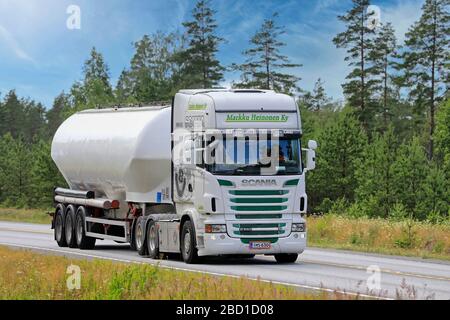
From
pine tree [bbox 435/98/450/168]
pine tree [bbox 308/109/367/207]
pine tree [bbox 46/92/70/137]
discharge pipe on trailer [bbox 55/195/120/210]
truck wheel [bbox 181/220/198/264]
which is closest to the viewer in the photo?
truck wheel [bbox 181/220/198/264]

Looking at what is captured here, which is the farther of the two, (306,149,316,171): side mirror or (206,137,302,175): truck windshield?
(306,149,316,171): side mirror

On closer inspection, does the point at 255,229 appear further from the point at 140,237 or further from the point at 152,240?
the point at 140,237

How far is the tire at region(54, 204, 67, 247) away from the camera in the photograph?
33.2 meters

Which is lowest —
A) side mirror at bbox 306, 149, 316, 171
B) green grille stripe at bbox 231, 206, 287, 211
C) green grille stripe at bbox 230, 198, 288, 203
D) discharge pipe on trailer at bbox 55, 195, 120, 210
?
discharge pipe on trailer at bbox 55, 195, 120, 210

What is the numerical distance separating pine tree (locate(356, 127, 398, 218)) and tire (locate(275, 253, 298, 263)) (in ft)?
150

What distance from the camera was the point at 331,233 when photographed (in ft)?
119

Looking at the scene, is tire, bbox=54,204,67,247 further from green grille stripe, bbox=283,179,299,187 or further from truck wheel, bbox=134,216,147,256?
green grille stripe, bbox=283,179,299,187

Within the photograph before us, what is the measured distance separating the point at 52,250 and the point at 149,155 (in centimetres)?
526

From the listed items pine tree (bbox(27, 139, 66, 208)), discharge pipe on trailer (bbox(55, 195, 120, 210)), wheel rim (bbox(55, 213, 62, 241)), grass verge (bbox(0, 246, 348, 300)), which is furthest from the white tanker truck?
pine tree (bbox(27, 139, 66, 208))

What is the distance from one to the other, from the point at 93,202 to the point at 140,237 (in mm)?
3820

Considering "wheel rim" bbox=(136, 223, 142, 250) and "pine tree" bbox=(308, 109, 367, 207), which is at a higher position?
"pine tree" bbox=(308, 109, 367, 207)

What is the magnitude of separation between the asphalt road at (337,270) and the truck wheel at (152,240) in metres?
0.34

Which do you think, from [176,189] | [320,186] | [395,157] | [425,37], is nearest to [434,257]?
[176,189]
